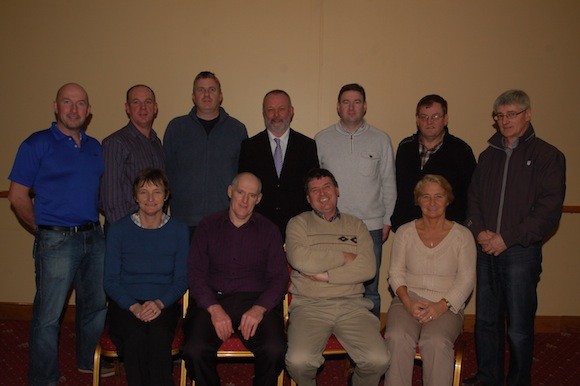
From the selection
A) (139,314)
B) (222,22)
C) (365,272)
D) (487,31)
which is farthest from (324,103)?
(139,314)

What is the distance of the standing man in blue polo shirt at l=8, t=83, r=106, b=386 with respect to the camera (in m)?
2.95

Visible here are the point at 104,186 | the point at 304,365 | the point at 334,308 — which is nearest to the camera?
the point at 304,365

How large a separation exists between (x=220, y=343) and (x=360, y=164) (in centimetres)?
169

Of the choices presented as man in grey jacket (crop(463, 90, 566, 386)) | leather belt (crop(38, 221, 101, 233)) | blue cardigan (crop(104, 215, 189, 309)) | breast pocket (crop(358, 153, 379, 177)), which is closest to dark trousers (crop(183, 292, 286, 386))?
blue cardigan (crop(104, 215, 189, 309))

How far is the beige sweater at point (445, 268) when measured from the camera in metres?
2.92

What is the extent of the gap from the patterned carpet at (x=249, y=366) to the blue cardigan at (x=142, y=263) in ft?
2.87

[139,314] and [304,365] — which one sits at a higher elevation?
[139,314]

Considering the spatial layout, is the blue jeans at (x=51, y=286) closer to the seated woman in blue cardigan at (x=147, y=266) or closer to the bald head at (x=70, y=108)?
the seated woman in blue cardigan at (x=147, y=266)

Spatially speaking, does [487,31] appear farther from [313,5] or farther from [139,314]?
[139,314]

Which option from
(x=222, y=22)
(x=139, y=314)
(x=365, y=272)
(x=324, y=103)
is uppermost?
(x=222, y=22)

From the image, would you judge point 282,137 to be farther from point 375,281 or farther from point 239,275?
point 375,281

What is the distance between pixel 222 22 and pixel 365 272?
2667 mm

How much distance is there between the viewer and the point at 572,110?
4.32 m

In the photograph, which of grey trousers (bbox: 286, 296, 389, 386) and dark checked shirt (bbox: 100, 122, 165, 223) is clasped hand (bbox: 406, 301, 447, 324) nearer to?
grey trousers (bbox: 286, 296, 389, 386)
